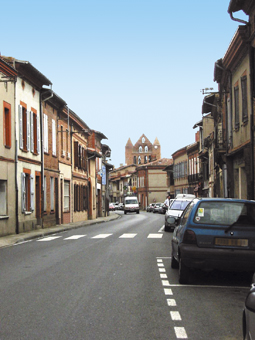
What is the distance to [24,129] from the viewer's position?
2741 centimetres

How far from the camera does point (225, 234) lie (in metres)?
9.29

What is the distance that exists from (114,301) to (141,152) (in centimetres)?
17982

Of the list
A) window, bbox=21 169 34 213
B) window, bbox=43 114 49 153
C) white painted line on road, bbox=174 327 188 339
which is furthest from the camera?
window, bbox=43 114 49 153

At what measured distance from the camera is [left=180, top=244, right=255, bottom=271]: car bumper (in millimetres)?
9125

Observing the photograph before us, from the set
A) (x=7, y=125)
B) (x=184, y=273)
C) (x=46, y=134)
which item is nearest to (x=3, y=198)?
(x=7, y=125)

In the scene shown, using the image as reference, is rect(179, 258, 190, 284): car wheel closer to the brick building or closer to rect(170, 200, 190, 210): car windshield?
rect(170, 200, 190, 210): car windshield

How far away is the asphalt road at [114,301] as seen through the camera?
6.12 meters

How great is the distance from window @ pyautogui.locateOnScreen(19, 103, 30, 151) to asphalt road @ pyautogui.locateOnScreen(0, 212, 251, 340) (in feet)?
44.9

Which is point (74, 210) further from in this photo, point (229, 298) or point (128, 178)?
point (128, 178)

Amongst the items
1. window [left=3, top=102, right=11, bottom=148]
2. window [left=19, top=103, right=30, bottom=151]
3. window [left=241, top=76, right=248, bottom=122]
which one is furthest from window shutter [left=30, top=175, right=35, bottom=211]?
window [left=241, top=76, right=248, bottom=122]

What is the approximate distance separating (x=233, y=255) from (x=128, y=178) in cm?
12275

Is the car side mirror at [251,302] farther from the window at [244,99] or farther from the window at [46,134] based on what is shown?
the window at [46,134]

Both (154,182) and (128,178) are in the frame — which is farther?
(128,178)

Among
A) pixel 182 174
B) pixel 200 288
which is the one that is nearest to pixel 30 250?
pixel 200 288
